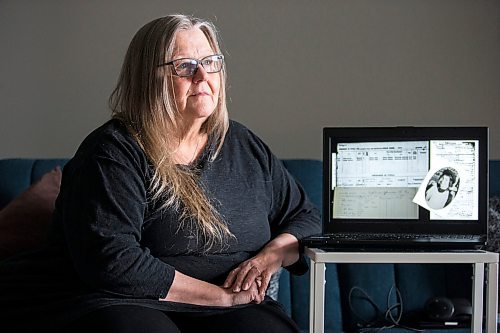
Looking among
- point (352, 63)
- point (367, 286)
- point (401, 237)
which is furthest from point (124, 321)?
point (352, 63)

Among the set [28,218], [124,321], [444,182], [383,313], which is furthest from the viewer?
[383,313]

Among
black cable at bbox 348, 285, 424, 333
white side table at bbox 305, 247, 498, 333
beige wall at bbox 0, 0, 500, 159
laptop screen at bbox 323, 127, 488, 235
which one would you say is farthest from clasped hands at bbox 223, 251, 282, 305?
beige wall at bbox 0, 0, 500, 159

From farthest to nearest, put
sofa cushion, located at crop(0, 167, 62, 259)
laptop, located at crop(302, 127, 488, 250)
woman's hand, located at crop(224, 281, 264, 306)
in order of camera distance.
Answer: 1. sofa cushion, located at crop(0, 167, 62, 259)
2. laptop, located at crop(302, 127, 488, 250)
3. woman's hand, located at crop(224, 281, 264, 306)

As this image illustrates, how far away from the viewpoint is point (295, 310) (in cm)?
244

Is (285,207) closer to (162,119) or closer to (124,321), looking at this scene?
(162,119)

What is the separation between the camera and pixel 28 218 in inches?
90.4

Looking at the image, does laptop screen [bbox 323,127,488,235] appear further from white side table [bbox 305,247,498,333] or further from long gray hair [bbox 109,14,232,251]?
long gray hair [bbox 109,14,232,251]

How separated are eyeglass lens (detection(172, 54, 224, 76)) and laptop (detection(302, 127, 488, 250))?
36 cm

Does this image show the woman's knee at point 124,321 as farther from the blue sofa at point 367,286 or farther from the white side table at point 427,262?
the blue sofa at point 367,286

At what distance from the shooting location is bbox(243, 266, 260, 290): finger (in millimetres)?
1814

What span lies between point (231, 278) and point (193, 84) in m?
0.46

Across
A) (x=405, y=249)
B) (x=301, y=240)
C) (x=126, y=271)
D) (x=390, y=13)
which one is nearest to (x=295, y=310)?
(x=301, y=240)

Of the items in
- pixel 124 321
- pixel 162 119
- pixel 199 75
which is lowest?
pixel 124 321

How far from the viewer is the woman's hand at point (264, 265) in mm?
1827
